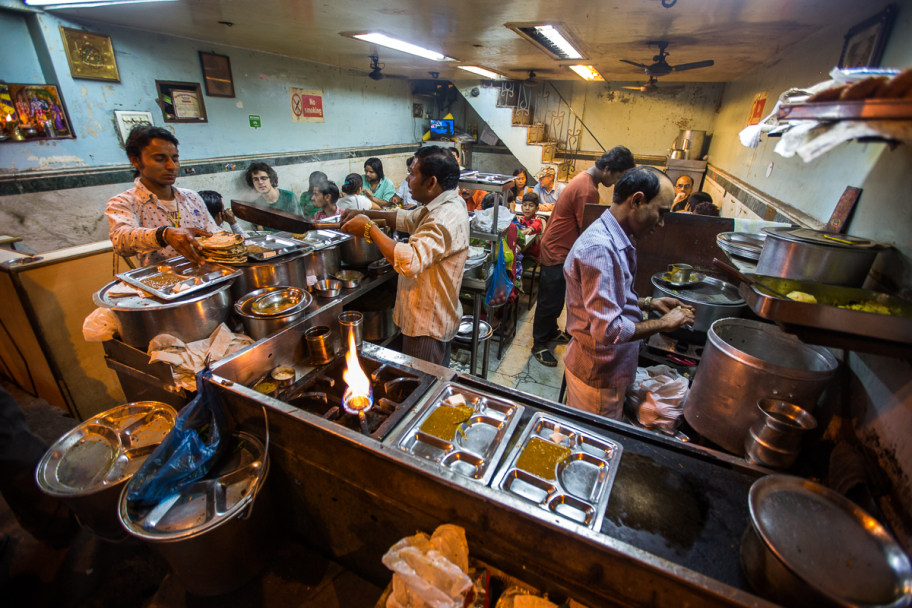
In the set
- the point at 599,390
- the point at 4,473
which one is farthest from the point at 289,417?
the point at 4,473

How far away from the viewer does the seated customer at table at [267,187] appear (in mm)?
6109

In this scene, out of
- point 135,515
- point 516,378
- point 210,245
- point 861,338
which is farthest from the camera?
point 516,378

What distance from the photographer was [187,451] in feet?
5.74

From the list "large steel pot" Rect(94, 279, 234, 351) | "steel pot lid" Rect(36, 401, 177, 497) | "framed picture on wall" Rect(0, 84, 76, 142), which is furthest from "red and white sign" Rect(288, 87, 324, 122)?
"steel pot lid" Rect(36, 401, 177, 497)

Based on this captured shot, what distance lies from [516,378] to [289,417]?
337 centimetres

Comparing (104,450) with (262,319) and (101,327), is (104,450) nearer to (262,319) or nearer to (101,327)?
(101,327)

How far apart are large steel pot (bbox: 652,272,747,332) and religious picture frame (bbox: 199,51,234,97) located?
6.72 metres

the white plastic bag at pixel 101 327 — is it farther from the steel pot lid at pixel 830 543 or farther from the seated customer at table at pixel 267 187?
the seated customer at table at pixel 267 187

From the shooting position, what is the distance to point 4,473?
2320mm

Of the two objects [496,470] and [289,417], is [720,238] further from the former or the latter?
[289,417]

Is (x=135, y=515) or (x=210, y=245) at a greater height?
(x=210, y=245)

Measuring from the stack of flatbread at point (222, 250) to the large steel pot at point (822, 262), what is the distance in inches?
123

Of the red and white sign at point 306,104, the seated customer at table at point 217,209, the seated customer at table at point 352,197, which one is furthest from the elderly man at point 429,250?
the red and white sign at point 306,104

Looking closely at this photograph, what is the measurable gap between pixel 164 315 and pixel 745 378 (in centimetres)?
304
